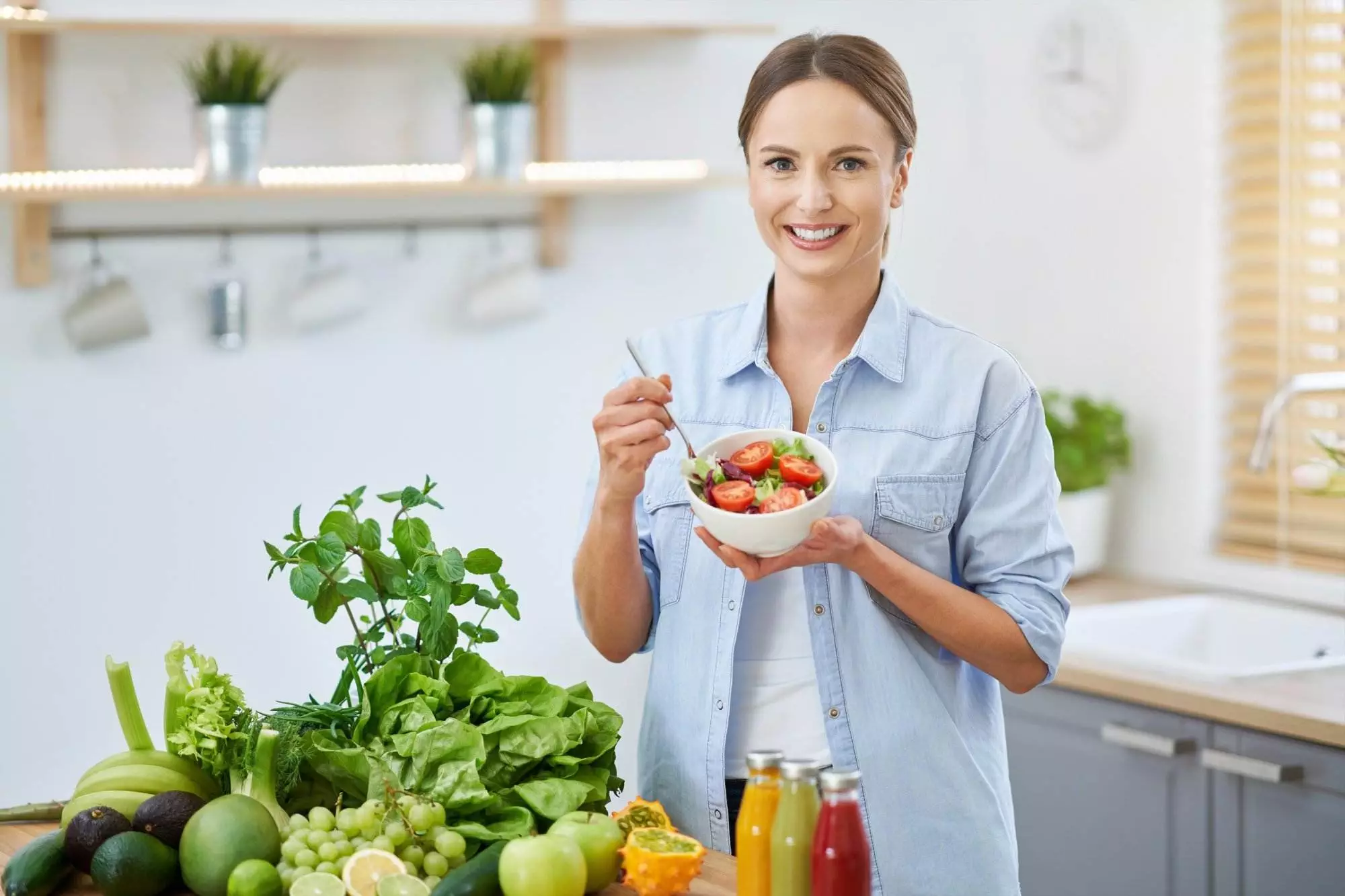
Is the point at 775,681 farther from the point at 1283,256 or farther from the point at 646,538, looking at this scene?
the point at 1283,256

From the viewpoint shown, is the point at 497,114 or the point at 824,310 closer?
the point at 824,310

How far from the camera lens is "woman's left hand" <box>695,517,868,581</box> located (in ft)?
4.83

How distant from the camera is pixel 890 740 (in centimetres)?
161

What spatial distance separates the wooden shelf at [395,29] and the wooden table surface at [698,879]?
1473 mm

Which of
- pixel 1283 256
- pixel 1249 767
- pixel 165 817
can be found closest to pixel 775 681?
pixel 165 817

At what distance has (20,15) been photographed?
2508 mm

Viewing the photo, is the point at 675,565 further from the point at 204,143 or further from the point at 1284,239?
the point at 1284,239

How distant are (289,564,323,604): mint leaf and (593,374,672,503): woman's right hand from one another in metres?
0.34

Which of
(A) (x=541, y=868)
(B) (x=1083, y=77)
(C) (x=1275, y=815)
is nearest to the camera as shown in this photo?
(A) (x=541, y=868)

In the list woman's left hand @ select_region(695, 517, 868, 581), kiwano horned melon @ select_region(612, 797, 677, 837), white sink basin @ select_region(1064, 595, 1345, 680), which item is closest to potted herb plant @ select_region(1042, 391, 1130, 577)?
white sink basin @ select_region(1064, 595, 1345, 680)

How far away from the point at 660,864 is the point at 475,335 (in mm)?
1865

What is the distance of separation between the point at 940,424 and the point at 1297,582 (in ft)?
5.47

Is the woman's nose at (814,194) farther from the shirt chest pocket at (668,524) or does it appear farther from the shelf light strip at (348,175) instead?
the shelf light strip at (348,175)

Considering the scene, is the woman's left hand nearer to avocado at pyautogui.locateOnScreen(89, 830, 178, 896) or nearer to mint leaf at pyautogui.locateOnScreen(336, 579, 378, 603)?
mint leaf at pyautogui.locateOnScreen(336, 579, 378, 603)
